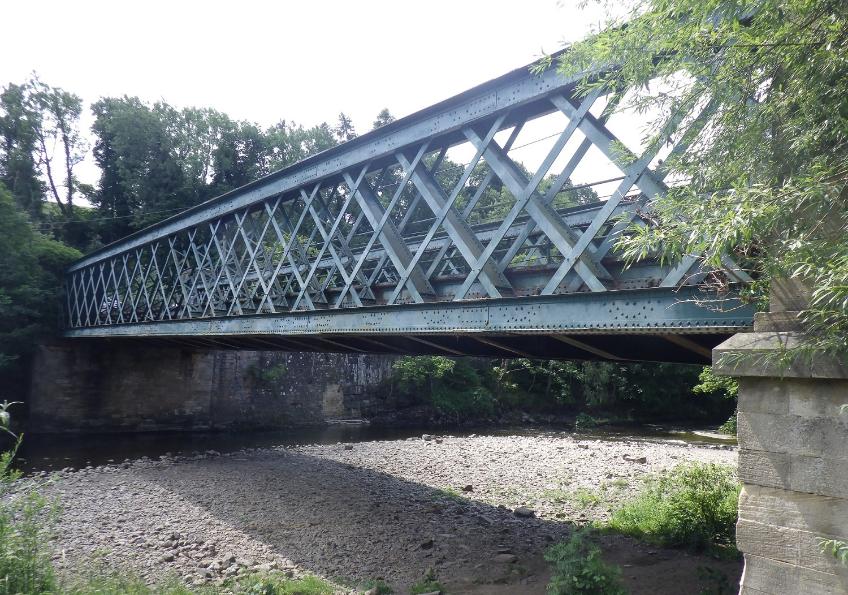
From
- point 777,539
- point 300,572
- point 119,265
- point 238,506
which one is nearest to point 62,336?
point 119,265

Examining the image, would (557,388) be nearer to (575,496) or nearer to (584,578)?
(575,496)

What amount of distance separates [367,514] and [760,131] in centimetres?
910

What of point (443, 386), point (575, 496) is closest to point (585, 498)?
point (575, 496)

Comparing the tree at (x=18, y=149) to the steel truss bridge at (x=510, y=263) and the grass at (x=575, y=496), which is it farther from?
the grass at (x=575, y=496)

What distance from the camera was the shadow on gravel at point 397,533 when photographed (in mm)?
7418

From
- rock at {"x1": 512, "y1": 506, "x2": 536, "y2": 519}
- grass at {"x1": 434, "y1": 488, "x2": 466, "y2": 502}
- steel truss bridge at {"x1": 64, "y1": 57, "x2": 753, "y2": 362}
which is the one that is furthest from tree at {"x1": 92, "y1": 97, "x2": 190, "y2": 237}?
rock at {"x1": 512, "y1": 506, "x2": 536, "y2": 519}

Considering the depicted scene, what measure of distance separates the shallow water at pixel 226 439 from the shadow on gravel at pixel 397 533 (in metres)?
5.12

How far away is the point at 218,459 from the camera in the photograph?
58.1ft

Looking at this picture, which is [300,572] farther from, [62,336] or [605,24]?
[62,336]

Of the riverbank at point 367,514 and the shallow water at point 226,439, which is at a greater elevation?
the riverbank at point 367,514

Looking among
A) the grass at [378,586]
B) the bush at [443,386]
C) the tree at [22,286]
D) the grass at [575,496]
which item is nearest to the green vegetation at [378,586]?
the grass at [378,586]

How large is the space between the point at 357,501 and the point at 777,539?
9.05 metres

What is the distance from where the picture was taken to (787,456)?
402 cm

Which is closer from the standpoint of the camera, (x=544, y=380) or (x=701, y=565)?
(x=701, y=565)
